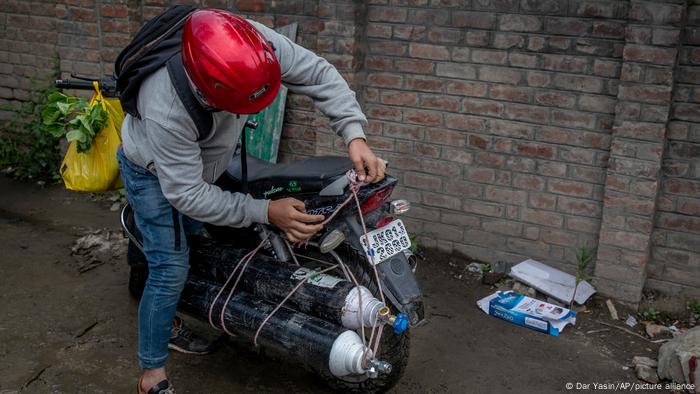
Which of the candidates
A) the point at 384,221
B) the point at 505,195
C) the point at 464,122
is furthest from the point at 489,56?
the point at 384,221

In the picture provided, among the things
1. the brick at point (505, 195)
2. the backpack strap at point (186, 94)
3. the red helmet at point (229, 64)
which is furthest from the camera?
the brick at point (505, 195)

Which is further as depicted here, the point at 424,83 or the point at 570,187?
the point at 424,83

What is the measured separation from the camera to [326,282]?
310cm

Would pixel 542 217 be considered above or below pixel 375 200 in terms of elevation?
below

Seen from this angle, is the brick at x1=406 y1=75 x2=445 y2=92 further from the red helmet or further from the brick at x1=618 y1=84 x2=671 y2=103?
the red helmet

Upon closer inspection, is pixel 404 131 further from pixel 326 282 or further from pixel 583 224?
pixel 326 282

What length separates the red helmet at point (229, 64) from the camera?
8.69 feet

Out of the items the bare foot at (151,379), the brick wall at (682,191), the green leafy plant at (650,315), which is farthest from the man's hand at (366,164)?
the green leafy plant at (650,315)

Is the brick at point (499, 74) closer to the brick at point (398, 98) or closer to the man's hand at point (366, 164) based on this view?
the brick at point (398, 98)

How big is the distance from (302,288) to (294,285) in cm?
5

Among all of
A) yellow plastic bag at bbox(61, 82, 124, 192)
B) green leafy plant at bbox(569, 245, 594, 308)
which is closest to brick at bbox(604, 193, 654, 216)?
green leafy plant at bbox(569, 245, 594, 308)

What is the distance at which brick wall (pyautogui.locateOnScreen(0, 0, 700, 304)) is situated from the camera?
403 cm

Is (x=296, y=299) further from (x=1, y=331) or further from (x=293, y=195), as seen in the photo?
(x=1, y=331)

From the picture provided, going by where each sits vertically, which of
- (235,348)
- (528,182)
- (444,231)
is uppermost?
(528,182)
